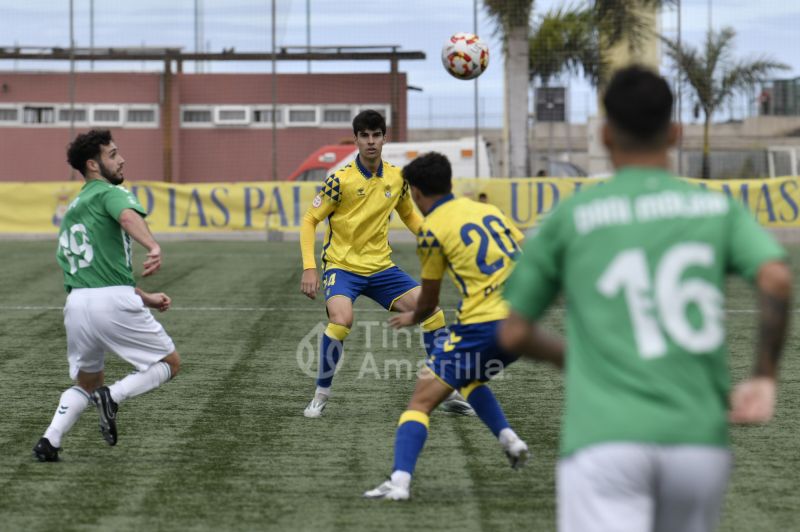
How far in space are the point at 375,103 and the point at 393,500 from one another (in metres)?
27.5

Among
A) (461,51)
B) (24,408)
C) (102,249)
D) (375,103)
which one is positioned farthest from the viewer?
(375,103)

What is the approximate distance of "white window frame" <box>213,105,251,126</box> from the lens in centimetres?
3247

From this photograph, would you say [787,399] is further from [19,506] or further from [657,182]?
[657,182]

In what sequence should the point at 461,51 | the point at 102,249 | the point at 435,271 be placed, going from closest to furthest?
the point at 435,271
the point at 102,249
the point at 461,51

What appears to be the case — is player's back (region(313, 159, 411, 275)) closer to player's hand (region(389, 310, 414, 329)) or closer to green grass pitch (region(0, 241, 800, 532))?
green grass pitch (region(0, 241, 800, 532))

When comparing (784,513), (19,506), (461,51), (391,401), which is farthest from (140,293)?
(461,51)

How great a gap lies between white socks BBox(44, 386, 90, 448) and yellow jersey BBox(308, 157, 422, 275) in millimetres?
2200

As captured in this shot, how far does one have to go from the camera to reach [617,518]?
281cm

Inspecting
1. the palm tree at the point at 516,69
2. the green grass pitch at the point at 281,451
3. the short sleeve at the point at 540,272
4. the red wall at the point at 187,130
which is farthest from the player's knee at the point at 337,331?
the red wall at the point at 187,130

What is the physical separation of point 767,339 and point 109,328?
405cm

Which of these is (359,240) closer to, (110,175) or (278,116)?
(110,175)

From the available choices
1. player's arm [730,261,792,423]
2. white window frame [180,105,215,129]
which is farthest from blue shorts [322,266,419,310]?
white window frame [180,105,215,129]

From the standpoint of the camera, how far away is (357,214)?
8.12 meters

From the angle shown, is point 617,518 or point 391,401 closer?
point 617,518
